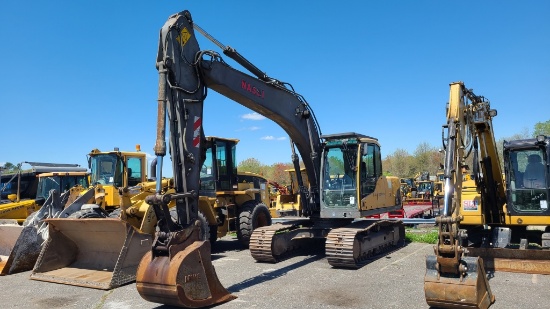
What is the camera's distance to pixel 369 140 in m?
10.3

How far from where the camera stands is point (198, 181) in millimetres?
6891

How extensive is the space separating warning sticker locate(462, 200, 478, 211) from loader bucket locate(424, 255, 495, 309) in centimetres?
409

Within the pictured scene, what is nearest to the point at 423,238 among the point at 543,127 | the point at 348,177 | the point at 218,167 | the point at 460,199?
the point at 348,177

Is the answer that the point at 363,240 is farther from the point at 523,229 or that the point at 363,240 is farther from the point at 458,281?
the point at 458,281

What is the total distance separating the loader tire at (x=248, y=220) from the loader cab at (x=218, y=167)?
0.81 metres

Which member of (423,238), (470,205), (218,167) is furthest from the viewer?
(423,238)

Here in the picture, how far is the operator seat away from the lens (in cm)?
891

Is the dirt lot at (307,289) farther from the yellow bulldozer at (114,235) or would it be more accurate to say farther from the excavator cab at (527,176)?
the excavator cab at (527,176)

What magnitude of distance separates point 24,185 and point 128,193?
525 inches

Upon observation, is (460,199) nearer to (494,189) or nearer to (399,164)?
(494,189)

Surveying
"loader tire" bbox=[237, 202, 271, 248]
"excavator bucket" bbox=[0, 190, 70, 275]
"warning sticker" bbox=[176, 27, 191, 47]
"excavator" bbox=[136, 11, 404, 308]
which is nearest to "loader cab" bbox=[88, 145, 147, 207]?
"excavator bucket" bbox=[0, 190, 70, 275]

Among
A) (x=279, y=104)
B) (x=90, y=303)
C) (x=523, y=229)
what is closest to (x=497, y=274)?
(x=523, y=229)

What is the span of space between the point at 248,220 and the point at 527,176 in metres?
6.53

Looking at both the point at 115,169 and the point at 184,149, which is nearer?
the point at 184,149
